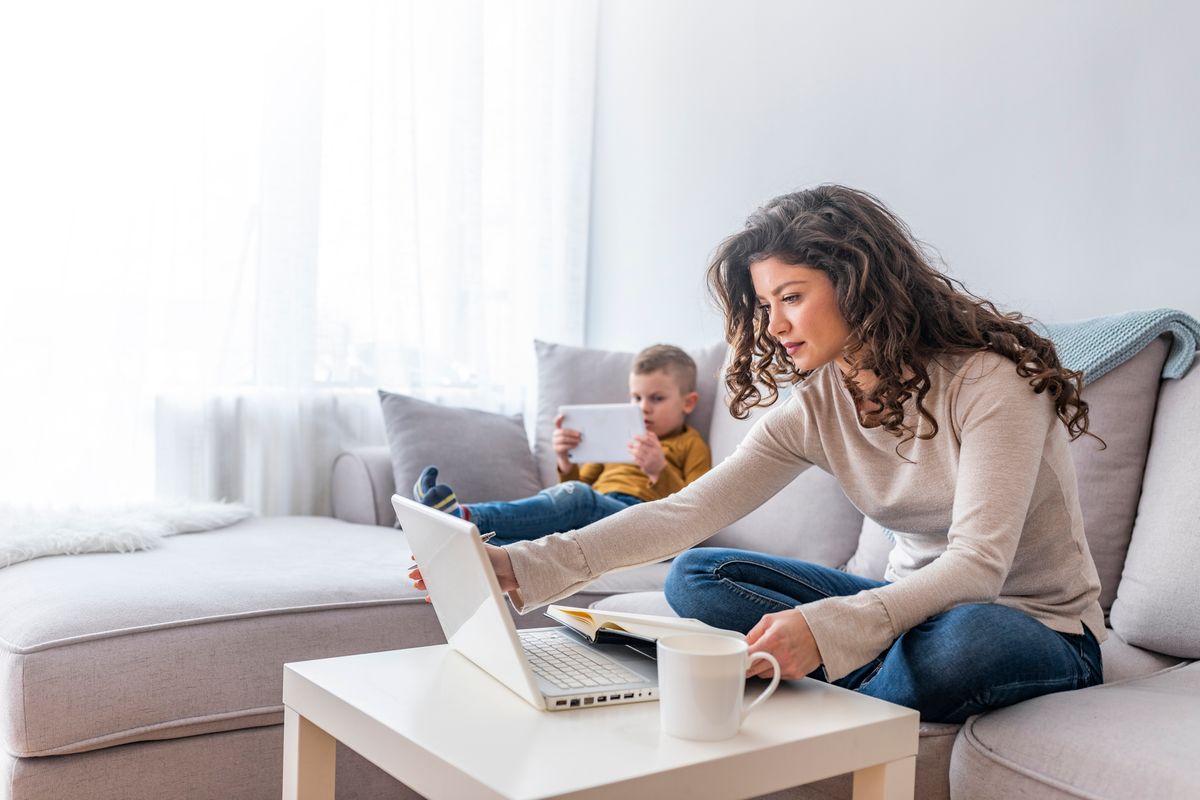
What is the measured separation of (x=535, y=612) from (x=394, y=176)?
142 cm

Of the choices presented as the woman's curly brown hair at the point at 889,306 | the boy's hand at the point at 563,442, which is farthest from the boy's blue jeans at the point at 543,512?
the woman's curly brown hair at the point at 889,306

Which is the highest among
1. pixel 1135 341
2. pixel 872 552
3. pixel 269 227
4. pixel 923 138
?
pixel 923 138

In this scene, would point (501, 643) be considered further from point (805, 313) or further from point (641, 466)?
point (641, 466)

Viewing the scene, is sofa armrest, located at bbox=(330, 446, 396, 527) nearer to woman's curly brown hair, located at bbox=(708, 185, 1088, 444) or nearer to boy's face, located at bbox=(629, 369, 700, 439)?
boy's face, located at bbox=(629, 369, 700, 439)

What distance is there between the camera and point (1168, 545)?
4.90 ft

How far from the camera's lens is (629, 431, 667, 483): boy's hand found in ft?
7.41

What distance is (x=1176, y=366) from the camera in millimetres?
1622

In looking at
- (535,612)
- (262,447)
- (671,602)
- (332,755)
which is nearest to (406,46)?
(262,447)

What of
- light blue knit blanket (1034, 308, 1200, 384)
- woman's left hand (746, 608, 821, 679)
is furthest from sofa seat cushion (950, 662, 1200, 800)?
light blue knit blanket (1034, 308, 1200, 384)

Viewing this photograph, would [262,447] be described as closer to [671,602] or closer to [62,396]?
[62,396]

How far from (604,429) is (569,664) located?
4.30 feet

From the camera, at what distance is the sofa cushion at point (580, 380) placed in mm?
2479

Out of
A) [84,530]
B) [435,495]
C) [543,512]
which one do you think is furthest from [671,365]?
[84,530]

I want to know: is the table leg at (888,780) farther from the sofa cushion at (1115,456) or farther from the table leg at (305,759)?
the sofa cushion at (1115,456)
